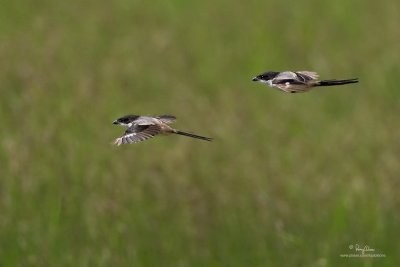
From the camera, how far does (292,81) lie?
2527 mm

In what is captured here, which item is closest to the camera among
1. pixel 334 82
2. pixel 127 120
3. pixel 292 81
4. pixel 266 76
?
pixel 334 82

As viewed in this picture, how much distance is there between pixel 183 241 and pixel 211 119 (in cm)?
216

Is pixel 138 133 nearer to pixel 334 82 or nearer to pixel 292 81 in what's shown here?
pixel 292 81

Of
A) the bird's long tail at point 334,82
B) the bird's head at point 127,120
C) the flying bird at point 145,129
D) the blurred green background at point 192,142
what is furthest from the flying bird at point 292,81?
the blurred green background at point 192,142

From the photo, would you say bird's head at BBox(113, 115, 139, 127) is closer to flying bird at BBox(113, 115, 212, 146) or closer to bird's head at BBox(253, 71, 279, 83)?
flying bird at BBox(113, 115, 212, 146)

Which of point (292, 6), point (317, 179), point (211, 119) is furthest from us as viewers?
point (292, 6)

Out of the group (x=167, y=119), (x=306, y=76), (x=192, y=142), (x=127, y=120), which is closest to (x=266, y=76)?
(x=306, y=76)

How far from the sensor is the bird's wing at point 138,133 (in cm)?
250

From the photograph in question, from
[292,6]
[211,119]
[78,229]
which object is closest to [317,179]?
[211,119]

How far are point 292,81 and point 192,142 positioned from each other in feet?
17.7

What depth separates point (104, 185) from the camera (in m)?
6.90

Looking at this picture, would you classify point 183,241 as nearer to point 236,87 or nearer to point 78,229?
point 78,229

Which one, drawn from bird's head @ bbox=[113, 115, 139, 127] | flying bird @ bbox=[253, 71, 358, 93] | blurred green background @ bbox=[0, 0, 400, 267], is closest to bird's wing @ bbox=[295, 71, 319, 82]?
flying bird @ bbox=[253, 71, 358, 93]

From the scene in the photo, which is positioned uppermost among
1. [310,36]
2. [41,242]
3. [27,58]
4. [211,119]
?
[310,36]
